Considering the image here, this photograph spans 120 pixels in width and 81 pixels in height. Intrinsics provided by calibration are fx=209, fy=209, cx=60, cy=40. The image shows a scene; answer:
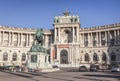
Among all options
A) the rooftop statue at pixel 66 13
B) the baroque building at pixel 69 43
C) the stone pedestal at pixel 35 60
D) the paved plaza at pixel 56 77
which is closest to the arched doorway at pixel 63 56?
the baroque building at pixel 69 43

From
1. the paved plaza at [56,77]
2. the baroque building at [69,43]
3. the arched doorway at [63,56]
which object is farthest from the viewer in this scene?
the arched doorway at [63,56]

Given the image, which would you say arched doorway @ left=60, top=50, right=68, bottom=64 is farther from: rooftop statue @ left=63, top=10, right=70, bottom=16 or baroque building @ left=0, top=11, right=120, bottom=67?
rooftop statue @ left=63, top=10, right=70, bottom=16

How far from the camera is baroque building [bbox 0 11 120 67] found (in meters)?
101

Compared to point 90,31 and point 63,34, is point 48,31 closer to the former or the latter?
point 63,34

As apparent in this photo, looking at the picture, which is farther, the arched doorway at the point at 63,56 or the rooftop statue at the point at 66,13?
the rooftop statue at the point at 66,13

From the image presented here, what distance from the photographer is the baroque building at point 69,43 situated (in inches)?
3964

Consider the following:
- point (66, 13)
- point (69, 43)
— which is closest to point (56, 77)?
point (69, 43)

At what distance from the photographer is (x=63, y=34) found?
362 ft

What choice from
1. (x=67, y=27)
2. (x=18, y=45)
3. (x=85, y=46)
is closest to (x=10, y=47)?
(x=18, y=45)

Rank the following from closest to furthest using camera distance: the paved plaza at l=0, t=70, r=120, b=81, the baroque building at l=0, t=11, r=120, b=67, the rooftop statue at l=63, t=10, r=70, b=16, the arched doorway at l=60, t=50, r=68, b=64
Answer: the paved plaza at l=0, t=70, r=120, b=81 → the baroque building at l=0, t=11, r=120, b=67 → the arched doorway at l=60, t=50, r=68, b=64 → the rooftop statue at l=63, t=10, r=70, b=16

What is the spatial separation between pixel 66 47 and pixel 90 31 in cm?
1654

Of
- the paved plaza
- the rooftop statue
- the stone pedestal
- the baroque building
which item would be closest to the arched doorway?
the baroque building

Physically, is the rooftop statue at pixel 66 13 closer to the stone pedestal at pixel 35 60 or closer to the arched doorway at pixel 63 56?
the arched doorway at pixel 63 56

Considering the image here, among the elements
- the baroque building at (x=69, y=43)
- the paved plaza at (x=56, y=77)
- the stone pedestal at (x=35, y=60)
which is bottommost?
the paved plaza at (x=56, y=77)
